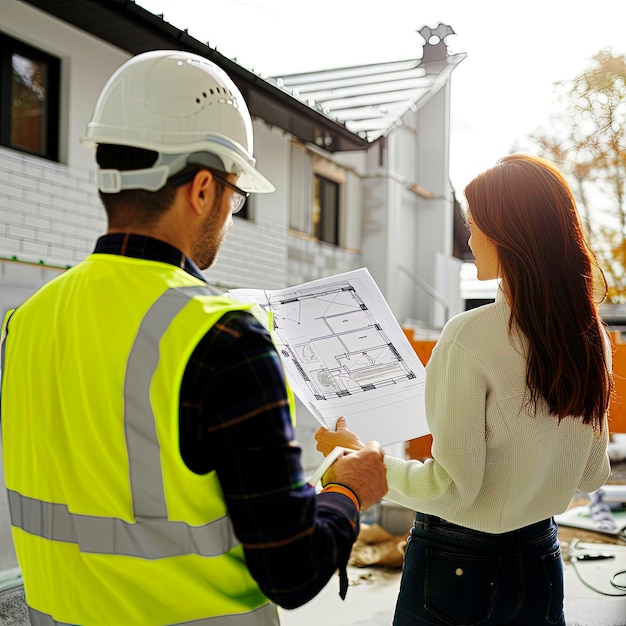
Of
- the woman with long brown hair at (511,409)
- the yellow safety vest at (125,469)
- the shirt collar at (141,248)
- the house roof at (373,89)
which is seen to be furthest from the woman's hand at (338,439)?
the house roof at (373,89)

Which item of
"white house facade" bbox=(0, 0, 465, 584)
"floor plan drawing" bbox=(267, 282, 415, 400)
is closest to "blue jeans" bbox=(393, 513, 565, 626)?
"floor plan drawing" bbox=(267, 282, 415, 400)

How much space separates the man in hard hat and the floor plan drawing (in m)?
0.55

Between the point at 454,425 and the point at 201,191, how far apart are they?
31.1 inches

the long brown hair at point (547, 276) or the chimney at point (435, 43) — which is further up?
the chimney at point (435, 43)

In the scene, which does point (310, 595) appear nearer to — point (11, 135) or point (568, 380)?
point (568, 380)

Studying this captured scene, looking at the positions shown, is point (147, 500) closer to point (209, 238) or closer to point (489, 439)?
point (209, 238)

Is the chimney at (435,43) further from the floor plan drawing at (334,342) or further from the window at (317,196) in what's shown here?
the floor plan drawing at (334,342)

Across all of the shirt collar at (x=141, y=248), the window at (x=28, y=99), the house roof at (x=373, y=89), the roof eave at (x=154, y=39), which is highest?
the house roof at (x=373, y=89)

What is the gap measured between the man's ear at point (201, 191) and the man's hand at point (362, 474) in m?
0.51

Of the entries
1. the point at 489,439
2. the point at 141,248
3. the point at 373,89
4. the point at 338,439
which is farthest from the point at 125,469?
the point at 373,89

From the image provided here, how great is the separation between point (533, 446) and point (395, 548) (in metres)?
4.43

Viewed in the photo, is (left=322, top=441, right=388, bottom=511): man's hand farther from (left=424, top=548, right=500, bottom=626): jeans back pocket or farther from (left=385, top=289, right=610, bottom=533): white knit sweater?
(left=424, top=548, right=500, bottom=626): jeans back pocket

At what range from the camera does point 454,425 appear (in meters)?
1.70

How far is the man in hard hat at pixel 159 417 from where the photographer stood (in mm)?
1114
